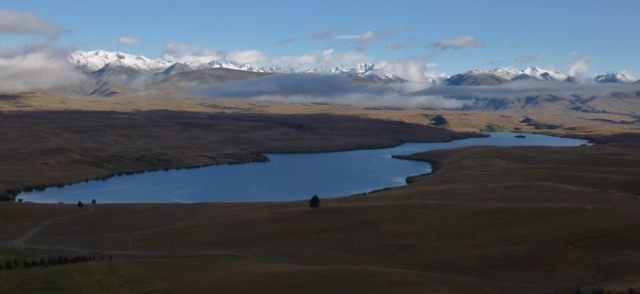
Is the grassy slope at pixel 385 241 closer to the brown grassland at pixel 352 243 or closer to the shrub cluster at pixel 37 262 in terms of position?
Answer: the brown grassland at pixel 352 243

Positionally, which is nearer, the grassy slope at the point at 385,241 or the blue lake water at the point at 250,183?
the grassy slope at the point at 385,241

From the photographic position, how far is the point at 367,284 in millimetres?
34250

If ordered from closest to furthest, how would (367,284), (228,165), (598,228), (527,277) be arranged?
1. (367,284)
2. (527,277)
3. (598,228)
4. (228,165)

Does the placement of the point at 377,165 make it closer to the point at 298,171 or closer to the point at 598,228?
the point at 298,171

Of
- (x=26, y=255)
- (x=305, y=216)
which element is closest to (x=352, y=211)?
(x=305, y=216)

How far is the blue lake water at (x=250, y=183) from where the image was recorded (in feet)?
320

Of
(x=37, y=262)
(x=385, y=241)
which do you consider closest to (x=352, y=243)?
(x=385, y=241)

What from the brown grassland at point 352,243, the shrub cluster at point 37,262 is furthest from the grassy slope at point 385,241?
the shrub cluster at point 37,262

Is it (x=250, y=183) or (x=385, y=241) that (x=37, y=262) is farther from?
(x=250, y=183)

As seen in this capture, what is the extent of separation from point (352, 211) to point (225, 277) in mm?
23275

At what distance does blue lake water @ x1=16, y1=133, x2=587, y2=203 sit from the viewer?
320ft

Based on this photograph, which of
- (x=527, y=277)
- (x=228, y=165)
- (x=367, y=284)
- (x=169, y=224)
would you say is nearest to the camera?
(x=367, y=284)

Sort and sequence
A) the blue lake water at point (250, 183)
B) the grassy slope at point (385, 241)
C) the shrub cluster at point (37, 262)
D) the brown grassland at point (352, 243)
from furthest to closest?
the blue lake water at point (250, 183), the shrub cluster at point (37, 262), the grassy slope at point (385, 241), the brown grassland at point (352, 243)

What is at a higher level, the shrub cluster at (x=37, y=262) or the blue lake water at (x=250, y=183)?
the shrub cluster at (x=37, y=262)
